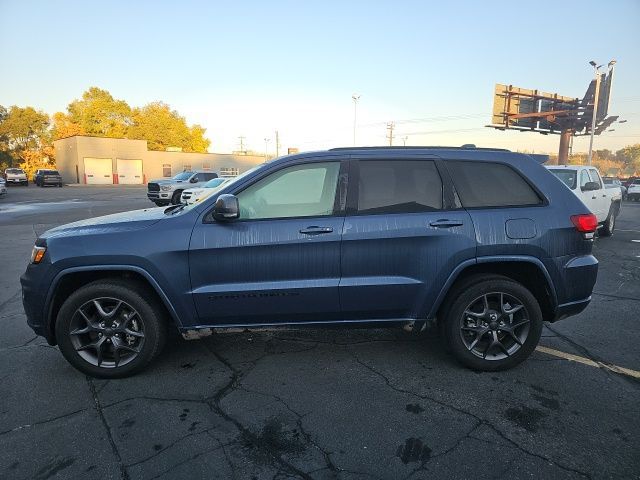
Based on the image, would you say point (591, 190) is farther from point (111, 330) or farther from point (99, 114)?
point (99, 114)

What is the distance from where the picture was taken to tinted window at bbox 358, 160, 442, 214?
3.29 meters

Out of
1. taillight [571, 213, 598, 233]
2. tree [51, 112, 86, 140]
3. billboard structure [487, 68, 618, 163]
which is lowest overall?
taillight [571, 213, 598, 233]

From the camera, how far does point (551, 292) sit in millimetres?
3355

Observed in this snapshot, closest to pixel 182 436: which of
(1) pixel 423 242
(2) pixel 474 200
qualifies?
(1) pixel 423 242

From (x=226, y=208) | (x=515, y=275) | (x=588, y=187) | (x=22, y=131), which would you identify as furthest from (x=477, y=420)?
(x=22, y=131)

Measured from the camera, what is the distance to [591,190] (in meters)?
8.80

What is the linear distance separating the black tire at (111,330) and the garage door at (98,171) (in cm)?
5137

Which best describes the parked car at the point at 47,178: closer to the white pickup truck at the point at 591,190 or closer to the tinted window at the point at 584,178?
the white pickup truck at the point at 591,190

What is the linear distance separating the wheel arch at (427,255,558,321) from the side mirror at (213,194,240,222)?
175cm

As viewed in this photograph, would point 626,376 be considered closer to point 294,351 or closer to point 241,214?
point 294,351

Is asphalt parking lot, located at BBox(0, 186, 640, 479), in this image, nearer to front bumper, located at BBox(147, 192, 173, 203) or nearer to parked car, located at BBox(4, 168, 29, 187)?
front bumper, located at BBox(147, 192, 173, 203)

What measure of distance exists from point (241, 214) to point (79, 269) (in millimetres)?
1309

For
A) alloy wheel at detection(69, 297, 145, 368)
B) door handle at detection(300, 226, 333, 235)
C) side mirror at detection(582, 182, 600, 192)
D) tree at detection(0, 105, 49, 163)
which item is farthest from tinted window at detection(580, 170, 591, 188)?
tree at detection(0, 105, 49, 163)

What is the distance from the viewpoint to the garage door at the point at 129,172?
5006cm
